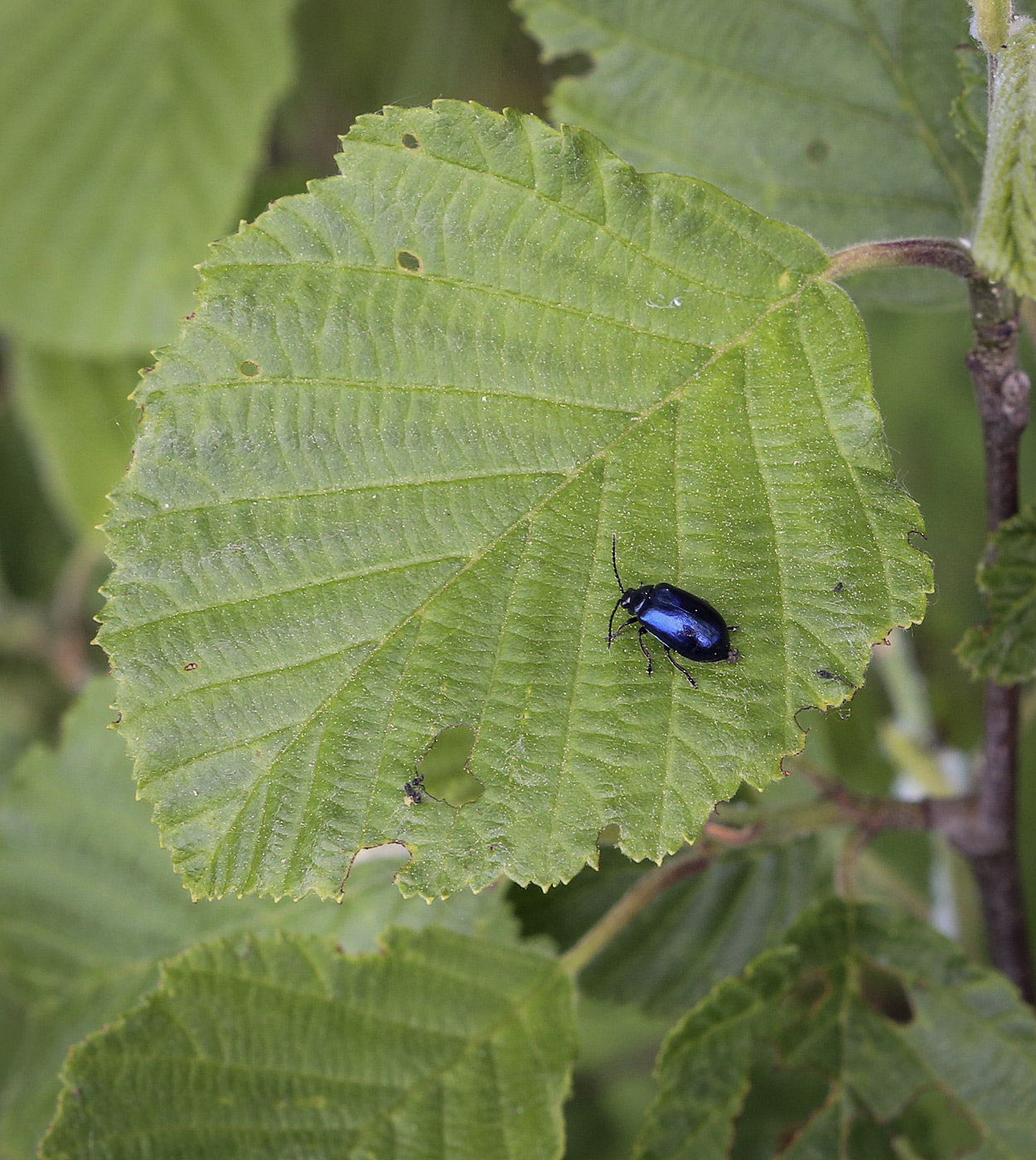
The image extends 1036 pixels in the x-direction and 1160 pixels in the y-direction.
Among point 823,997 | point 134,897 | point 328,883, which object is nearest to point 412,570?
point 328,883

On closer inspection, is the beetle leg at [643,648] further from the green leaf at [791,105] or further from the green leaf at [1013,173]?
Answer: the green leaf at [791,105]

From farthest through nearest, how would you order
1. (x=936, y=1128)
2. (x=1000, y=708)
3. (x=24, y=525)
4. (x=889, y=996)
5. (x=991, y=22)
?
(x=24, y=525)
(x=889, y=996)
(x=936, y=1128)
(x=1000, y=708)
(x=991, y=22)

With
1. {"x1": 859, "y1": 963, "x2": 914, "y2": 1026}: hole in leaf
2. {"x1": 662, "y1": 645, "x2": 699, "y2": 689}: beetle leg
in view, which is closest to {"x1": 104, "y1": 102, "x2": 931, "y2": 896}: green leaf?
{"x1": 662, "y1": 645, "x2": 699, "y2": 689}: beetle leg

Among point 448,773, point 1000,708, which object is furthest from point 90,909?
point 1000,708

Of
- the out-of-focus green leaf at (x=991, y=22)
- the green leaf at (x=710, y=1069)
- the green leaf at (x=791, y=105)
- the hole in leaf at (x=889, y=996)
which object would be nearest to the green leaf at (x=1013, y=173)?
the out-of-focus green leaf at (x=991, y=22)

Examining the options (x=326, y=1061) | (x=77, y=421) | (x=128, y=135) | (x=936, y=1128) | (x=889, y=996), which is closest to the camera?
(x=326, y=1061)

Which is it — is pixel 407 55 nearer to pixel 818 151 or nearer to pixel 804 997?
pixel 818 151
